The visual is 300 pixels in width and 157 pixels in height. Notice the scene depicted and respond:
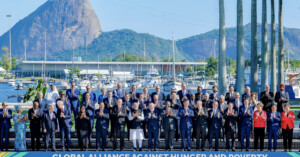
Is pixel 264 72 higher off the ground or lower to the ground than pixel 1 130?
higher

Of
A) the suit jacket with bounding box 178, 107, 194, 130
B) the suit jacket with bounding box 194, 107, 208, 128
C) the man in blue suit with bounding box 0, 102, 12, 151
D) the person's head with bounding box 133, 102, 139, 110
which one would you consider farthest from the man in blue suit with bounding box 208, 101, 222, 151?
the man in blue suit with bounding box 0, 102, 12, 151

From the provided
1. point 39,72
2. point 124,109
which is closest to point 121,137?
point 124,109

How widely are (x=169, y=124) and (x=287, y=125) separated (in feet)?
13.0

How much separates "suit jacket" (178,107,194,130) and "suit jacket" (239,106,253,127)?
5.52ft

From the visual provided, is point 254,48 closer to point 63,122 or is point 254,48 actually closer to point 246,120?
point 246,120

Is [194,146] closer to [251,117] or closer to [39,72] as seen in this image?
[251,117]

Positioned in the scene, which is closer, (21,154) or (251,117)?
(21,154)

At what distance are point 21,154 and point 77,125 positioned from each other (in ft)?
7.87

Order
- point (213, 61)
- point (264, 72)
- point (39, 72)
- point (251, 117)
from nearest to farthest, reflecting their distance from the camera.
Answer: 1. point (251, 117)
2. point (264, 72)
3. point (213, 61)
4. point (39, 72)

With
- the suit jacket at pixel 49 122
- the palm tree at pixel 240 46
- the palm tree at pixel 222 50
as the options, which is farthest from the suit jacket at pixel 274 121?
the palm tree at pixel 240 46

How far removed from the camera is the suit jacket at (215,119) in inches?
611

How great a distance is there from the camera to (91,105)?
16.0 m

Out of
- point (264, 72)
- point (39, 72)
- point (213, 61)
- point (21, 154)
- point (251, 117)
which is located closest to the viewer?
point (21, 154)

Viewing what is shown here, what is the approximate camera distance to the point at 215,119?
1555 centimetres
